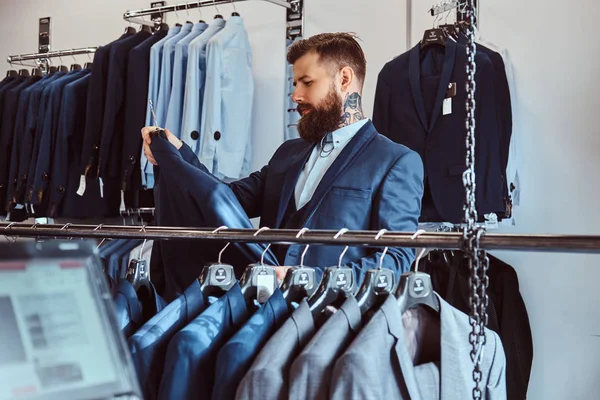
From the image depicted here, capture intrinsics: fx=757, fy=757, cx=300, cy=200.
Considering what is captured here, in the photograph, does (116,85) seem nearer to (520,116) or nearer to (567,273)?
(520,116)

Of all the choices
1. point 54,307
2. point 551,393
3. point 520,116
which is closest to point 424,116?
point 520,116

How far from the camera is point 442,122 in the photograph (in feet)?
10.2

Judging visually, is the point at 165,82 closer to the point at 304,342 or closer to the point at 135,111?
the point at 135,111

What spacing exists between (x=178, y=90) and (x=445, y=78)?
126cm

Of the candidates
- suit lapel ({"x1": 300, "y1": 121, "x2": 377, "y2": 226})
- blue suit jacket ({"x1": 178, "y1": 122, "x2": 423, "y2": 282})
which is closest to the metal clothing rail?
blue suit jacket ({"x1": 178, "y1": 122, "x2": 423, "y2": 282})

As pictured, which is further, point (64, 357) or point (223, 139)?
point (223, 139)

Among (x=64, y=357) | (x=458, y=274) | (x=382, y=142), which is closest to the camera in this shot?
(x=64, y=357)

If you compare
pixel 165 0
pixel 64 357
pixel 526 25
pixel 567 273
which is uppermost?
pixel 165 0

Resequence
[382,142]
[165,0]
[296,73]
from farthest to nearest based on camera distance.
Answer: [165,0], [296,73], [382,142]

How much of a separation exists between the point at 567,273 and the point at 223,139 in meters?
1.66

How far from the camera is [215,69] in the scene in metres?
3.53

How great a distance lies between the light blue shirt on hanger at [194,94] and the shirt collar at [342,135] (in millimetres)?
1247

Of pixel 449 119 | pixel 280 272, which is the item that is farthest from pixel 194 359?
pixel 449 119

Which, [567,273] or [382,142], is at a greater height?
[382,142]
